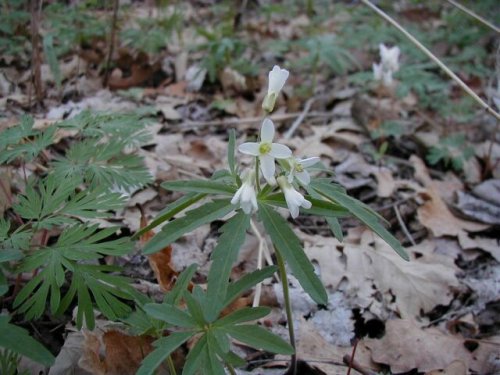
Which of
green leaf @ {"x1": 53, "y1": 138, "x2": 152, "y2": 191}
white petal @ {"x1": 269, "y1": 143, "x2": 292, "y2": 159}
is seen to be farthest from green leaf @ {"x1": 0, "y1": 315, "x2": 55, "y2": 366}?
white petal @ {"x1": 269, "y1": 143, "x2": 292, "y2": 159}

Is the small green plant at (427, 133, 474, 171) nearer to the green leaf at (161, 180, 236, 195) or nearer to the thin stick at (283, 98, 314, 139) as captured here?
the thin stick at (283, 98, 314, 139)

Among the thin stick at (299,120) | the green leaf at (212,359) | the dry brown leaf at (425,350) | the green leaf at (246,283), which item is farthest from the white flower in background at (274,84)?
the thin stick at (299,120)

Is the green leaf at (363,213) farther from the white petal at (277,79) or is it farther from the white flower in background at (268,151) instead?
the white petal at (277,79)

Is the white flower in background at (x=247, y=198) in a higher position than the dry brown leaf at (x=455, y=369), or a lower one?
higher

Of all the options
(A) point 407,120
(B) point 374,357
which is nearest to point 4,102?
(B) point 374,357

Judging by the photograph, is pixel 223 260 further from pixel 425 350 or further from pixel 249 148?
pixel 425 350

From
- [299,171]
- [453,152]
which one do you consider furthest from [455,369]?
[453,152]
